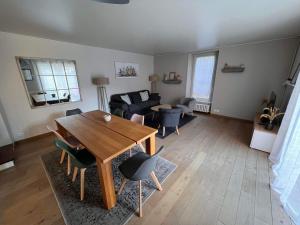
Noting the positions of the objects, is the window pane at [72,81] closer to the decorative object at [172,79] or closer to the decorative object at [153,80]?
the decorative object at [153,80]

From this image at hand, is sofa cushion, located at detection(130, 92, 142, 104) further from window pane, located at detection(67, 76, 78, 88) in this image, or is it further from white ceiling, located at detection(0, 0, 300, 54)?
white ceiling, located at detection(0, 0, 300, 54)

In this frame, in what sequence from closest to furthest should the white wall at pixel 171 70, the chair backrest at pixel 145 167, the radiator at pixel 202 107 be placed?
the chair backrest at pixel 145 167, the radiator at pixel 202 107, the white wall at pixel 171 70

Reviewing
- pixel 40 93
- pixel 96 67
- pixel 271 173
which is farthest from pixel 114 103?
pixel 271 173

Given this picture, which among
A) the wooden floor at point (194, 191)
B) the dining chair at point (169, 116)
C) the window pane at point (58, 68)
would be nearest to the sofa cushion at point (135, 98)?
the dining chair at point (169, 116)

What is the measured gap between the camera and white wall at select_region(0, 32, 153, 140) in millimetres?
Result: 2629

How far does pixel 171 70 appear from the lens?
5.53 meters

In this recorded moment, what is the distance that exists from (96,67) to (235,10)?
3.67 meters

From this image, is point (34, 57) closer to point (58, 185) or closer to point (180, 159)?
point (58, 185)

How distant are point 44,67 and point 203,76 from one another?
16.1 ft

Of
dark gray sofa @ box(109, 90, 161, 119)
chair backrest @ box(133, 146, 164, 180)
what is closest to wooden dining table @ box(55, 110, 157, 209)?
chair backrest @ box(133, 146, 164, 180)


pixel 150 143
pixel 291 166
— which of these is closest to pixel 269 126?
pixel 291 166

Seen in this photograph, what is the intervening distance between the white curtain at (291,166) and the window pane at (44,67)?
4.80 m

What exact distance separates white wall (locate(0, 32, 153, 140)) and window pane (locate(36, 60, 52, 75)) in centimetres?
16

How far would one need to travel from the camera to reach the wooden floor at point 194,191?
1.41 metres
